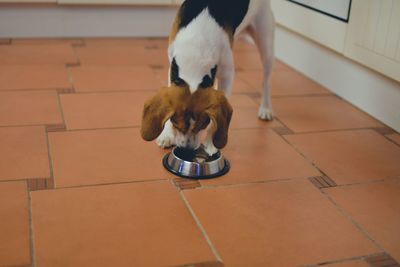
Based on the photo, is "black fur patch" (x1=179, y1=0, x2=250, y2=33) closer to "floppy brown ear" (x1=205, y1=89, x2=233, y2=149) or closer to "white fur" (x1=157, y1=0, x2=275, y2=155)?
"white fur" (x1=157, y1=0, x2=275, y2=155)

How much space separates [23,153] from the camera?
244 cm

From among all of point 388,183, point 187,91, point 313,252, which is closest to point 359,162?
point 388,183

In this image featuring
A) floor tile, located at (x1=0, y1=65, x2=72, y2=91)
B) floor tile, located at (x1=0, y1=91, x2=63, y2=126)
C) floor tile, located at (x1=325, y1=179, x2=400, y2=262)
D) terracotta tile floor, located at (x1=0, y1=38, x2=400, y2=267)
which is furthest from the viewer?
floor tile, located at (x1=0, y1=65, x2=72, y2=91)

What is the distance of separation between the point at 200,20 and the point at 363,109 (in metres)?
1.50

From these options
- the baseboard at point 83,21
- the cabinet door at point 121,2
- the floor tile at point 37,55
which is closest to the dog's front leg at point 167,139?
the floor tile at point 37,55

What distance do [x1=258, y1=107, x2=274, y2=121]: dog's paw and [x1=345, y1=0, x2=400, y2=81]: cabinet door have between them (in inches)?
27.6

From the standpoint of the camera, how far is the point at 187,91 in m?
2.11

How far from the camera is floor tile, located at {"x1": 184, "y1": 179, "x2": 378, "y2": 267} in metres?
1.83

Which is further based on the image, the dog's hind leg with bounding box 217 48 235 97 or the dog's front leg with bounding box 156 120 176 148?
the dog's front leg with bounding box 156 120 176 148

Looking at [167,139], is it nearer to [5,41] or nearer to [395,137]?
[395,137]

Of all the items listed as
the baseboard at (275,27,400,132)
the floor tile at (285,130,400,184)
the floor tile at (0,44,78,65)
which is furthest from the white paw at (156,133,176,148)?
the floor tile at (0,44,78,65)

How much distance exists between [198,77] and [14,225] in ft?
3.19

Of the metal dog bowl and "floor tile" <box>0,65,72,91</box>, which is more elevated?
"floor tile" <box>0,65,72,91</box>

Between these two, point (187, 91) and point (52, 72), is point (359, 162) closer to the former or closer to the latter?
point (187, 91)
